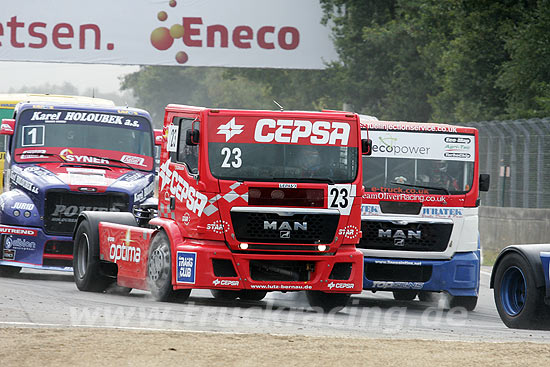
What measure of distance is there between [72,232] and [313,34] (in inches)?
1114

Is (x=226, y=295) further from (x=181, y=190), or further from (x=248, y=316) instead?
(x=248, y=316)

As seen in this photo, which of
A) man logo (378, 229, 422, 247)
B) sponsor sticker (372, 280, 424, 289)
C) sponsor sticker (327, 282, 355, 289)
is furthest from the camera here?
man logo (378, 229, 422, 247)

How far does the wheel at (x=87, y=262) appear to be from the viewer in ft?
51.0

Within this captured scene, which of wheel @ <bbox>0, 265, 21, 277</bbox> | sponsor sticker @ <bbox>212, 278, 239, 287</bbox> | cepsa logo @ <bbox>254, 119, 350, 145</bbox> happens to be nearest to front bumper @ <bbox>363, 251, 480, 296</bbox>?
cepsa logo @ <bbox>254, 119, 350, 145</bbox>

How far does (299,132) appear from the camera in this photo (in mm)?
13445

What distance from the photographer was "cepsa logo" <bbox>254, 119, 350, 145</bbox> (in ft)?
43.9

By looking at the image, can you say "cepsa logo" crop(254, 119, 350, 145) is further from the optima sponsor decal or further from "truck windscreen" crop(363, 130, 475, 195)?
the optima sponsor decal

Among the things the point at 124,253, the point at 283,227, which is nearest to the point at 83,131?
the point at 124,253

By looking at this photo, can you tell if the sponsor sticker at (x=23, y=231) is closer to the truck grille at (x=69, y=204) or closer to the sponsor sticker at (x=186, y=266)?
the truck grille at (x=69, y=204)

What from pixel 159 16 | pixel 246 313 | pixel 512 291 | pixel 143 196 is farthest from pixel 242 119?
pixel 159 16

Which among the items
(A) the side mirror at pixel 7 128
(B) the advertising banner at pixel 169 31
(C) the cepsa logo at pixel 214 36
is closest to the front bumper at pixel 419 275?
(A) the side mirror at pixel 7 128

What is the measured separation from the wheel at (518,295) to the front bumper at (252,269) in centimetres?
165

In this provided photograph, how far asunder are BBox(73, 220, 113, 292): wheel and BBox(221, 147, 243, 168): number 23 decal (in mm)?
3002

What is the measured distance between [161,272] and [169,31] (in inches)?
1206
